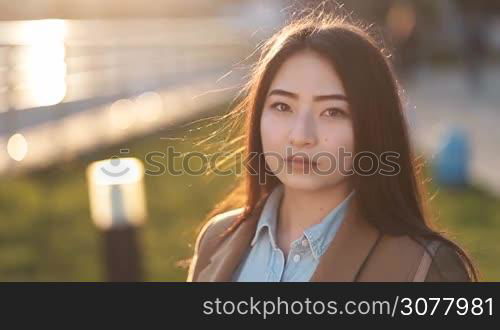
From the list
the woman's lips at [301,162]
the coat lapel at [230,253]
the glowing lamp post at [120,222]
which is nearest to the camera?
the woman's lips at [301,162]

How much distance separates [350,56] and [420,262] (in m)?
0.49

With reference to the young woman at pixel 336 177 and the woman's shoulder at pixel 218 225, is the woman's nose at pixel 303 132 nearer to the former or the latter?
the young woman at pixel 336 177

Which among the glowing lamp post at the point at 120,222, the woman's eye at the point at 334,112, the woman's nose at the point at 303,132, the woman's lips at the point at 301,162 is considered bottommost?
the glowing lamp post at the point at 120,222

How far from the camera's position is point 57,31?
10461 mm

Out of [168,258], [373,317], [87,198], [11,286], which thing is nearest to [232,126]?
[373,317]

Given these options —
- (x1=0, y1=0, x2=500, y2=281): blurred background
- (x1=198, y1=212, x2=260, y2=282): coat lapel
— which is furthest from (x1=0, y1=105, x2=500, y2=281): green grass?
(x1=198, y1=212, x2=260, y2=282): coat lapel

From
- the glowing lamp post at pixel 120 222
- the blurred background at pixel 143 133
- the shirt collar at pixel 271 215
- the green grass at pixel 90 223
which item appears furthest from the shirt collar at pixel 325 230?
the green grass at pixel 90 223

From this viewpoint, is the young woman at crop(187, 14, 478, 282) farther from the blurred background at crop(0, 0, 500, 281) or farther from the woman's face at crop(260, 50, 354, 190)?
the blurred background at crop(0, 0, 500, 281)

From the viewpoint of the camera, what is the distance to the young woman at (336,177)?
215cm

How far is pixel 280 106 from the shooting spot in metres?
2.26

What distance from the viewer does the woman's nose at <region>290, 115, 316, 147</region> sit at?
2178 mm

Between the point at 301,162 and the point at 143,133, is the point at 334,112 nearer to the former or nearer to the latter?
the point at 301,162

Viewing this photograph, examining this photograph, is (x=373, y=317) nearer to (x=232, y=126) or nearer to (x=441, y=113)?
(x=232, y=126)

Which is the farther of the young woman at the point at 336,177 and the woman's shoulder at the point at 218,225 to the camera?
the woman's shoulder at the point at 218,225
